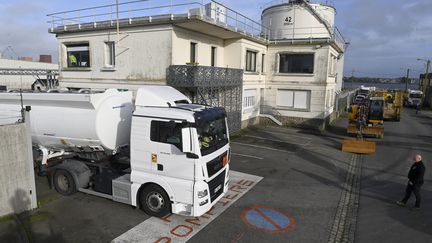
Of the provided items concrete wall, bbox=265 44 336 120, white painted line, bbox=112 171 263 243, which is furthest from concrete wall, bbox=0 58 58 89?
white painted line, bbox=112 171 263 243

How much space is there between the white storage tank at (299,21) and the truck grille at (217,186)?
22.4 meters

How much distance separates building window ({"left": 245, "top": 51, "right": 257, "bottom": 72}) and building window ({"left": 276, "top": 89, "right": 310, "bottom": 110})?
373 cm

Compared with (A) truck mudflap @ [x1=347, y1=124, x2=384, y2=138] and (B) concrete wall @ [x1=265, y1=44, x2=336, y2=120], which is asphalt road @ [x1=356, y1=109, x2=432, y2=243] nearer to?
(A) truck mudflap @ [x1=347, y1=124, x2=384, y2=138]

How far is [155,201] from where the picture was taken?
28.6 ft

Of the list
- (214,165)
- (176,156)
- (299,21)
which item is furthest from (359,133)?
(176,156)

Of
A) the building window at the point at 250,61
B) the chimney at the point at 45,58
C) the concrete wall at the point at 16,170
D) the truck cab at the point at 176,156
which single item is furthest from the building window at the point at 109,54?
the chimney at the point at 45,58

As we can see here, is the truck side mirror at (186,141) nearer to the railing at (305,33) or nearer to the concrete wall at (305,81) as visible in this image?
the concrete wall at (305,81)

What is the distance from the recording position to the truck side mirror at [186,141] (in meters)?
7.78

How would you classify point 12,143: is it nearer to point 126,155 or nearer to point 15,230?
point 15,230

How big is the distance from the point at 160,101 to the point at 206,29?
11.1 metres

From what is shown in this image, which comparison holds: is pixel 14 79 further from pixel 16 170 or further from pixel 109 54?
pixel 16 170

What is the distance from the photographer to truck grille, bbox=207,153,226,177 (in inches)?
328

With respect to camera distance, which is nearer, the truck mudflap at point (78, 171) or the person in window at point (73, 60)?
the truck mudflap at point (78, 171)

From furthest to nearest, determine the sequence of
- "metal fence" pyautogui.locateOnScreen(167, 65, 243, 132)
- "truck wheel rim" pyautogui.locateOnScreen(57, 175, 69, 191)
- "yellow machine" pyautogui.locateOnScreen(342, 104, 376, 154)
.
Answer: "yellow machine" pyautogui.locateOnScreen(342, 104, 376, 154), "metal fence" pyautogui.locateOnScreen(167, 65, 243, 132), "truck wheel rim" pyautogui.locateOnScreen(57, 175, 69, 191)
